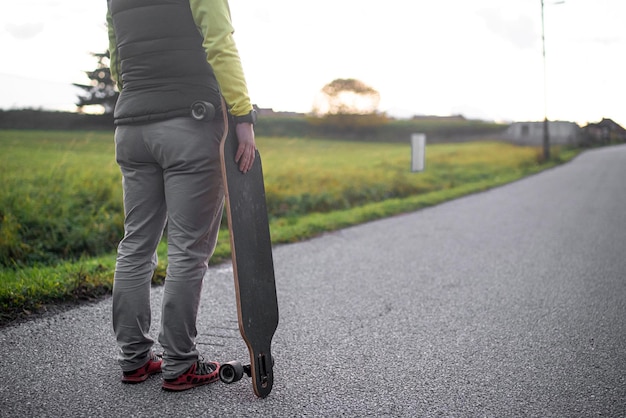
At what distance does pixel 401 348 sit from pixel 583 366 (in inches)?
37.0

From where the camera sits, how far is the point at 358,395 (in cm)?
257

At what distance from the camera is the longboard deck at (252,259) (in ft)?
8.07

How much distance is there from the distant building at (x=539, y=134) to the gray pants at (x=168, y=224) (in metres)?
31.3

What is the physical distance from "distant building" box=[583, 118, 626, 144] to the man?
67.2 m

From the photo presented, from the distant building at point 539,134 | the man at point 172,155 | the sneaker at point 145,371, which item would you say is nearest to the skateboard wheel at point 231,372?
the man at point 172,155

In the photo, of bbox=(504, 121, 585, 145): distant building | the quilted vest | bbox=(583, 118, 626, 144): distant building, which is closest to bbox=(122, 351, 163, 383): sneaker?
the quilted vest

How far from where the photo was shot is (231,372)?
255cm

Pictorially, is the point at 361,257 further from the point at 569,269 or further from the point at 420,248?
the point at 569,269

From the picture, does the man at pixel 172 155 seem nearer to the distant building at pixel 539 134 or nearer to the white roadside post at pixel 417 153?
the white roadside post at pixel 417 153

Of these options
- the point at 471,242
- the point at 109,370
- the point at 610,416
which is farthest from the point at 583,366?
the point at 471,242

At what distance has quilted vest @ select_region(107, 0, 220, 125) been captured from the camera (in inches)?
97.9

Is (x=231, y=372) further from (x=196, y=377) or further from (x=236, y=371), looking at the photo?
(x=196, y=377)

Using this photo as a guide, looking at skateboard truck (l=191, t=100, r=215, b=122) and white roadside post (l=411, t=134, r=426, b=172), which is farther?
white roadside post (l=411, t=134, r=426, b=172)

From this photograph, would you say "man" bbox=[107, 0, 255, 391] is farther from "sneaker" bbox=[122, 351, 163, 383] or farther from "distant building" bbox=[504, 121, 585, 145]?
"distant building" bbox=[504, 121, 585, 145]
